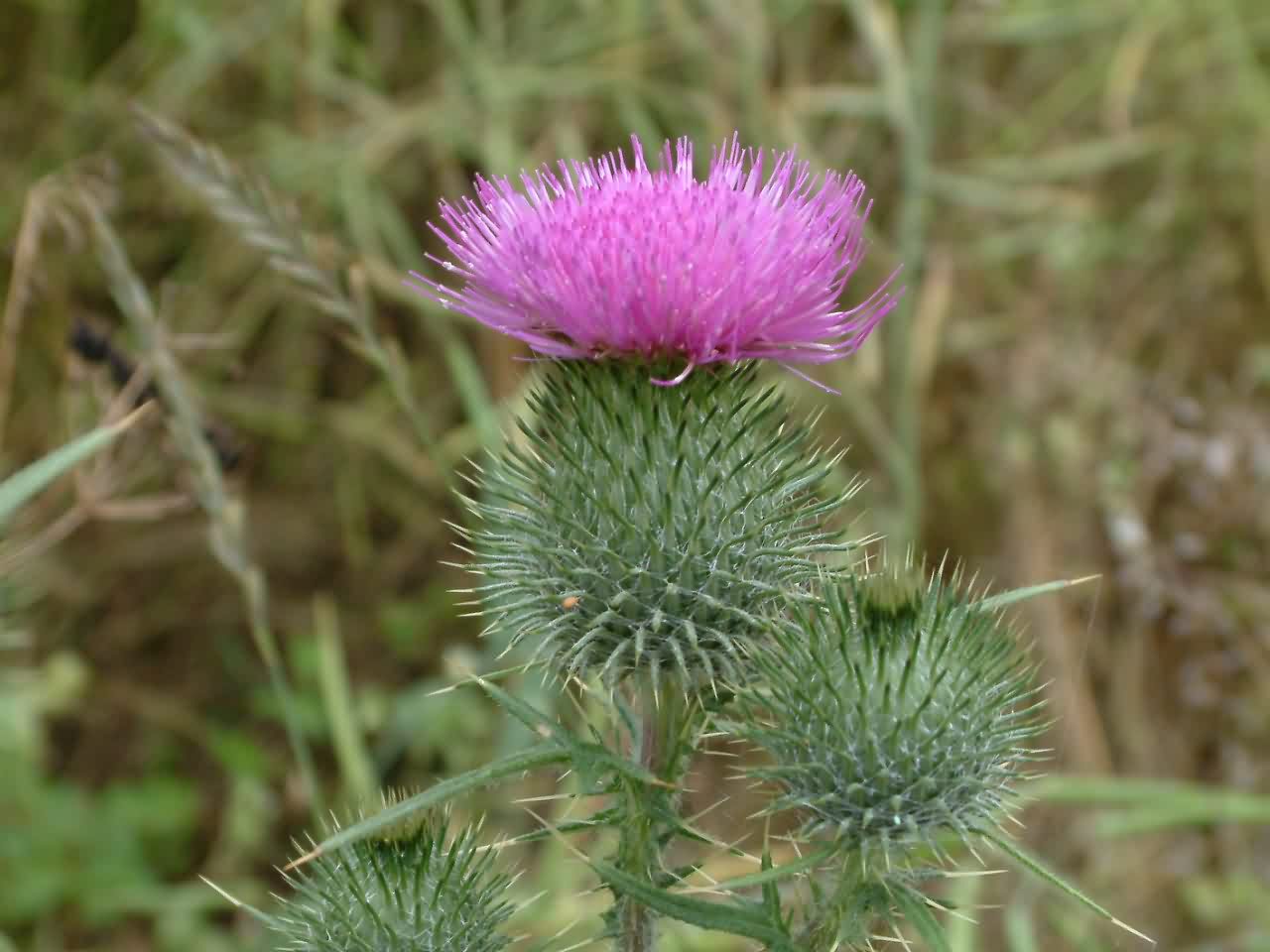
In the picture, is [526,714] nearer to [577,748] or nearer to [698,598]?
[577,748]

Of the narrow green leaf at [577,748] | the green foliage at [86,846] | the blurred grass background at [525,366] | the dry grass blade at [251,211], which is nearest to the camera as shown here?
the narrow green leaf at [577,748]

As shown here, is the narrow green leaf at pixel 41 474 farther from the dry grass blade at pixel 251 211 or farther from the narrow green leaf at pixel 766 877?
the narrow green leaf at pixel 766 877

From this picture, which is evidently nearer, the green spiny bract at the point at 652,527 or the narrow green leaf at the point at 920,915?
the narrow green leaf at the point at 920,915

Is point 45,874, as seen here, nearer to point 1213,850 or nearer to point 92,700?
point 92,700

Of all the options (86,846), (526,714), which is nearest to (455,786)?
(526,714)

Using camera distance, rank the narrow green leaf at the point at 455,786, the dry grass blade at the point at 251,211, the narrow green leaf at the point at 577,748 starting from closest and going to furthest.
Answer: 1. the narrow green leaf at the point at 455,786
2. the narrow green leaf at the point at 577,748
3. the dry grass blade at the point at 251,211

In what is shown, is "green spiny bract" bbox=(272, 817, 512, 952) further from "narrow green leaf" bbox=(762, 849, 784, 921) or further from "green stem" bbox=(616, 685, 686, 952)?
"narrow green leaf" bbox=(762, 849, 784, 921)

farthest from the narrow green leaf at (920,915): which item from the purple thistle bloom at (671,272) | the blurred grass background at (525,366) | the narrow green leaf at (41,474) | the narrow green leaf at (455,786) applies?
the blurred grass background at (525,366)

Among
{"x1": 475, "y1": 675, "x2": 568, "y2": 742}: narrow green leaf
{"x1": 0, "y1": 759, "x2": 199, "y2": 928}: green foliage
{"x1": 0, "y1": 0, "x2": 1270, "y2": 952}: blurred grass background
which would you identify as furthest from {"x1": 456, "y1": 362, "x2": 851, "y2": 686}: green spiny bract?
{"x1": 0, "y1": 759, "x2": 199, "y2": 928}: green foliage
